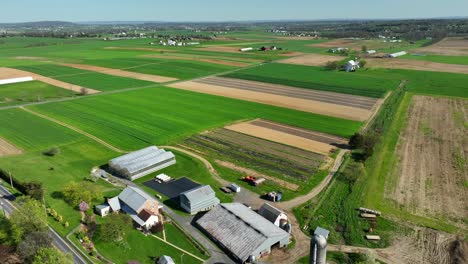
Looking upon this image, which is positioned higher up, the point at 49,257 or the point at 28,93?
the point at 28,93

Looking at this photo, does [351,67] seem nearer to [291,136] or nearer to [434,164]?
[291,136]

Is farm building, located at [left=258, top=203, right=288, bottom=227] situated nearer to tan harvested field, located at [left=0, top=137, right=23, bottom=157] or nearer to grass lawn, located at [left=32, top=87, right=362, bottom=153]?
grass lawn, located at [left=32, top=87, right=362, bottom=153]

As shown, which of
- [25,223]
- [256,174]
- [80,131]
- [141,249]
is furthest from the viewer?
[80,131]

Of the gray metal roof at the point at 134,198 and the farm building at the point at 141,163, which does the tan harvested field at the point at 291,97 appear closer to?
the farm building at the point at 141,163

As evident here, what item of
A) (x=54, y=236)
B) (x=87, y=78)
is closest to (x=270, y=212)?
(x=54, y=236)

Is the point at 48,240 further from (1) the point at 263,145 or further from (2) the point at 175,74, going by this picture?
(2) the point at 175,74
